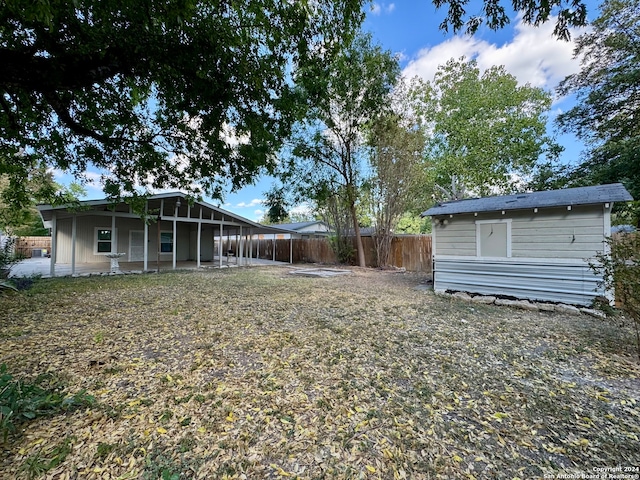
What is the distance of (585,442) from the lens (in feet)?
6.55

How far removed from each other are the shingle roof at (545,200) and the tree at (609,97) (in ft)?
16.7

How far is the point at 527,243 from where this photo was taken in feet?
21.1

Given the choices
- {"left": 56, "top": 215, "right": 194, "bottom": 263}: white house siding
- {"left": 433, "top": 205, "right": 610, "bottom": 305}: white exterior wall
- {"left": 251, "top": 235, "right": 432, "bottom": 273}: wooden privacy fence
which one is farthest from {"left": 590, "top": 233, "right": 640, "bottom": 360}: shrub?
{"left": 56, "top": 215, "right": 194, "bottom": 263}: white house siding

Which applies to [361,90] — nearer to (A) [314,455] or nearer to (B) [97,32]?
(B) [97,32]

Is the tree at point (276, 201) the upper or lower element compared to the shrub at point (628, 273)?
upper

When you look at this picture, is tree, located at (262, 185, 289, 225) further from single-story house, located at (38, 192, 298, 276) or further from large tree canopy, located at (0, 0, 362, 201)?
large tree canopy, located at (0, 0, 362, 201)

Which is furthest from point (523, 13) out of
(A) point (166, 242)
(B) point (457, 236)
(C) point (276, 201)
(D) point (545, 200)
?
(A) point (166, 242)

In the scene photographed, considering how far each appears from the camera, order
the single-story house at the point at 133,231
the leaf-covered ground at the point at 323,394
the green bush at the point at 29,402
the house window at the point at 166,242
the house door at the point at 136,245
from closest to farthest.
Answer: the leaf-covered ground at the point at 323,394 → the green bush at the point at 29,402 → the single-story house at the point at 133,231 → the house door at the point at 136,245 → the house window at the point at 166,242

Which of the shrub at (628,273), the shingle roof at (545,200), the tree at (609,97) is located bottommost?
the shrub at (628,273)

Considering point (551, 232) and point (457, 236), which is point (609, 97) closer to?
point (551, 232)

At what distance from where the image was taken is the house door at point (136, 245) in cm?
1415

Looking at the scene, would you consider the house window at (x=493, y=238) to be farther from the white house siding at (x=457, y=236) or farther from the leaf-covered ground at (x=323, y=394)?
the leaf-covered ground at (x=323, y=394)

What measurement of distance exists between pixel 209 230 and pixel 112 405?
1548 cm

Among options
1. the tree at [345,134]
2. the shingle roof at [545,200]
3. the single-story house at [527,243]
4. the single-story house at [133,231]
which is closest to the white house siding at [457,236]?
the single-story house at [527,243]
